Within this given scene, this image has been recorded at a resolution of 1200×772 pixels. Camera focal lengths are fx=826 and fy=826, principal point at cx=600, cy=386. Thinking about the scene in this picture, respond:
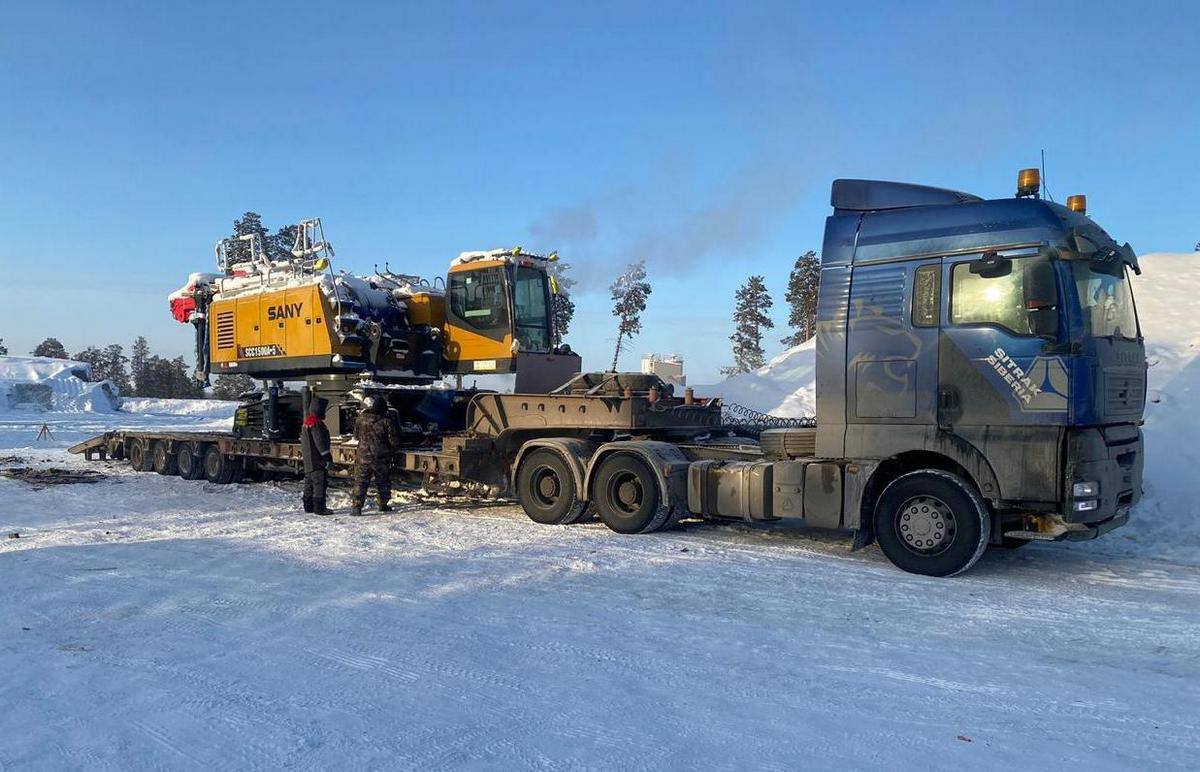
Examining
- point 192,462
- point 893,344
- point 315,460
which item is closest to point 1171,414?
point 893,344

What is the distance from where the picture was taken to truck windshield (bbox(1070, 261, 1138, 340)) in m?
6.94

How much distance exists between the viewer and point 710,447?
31.4ft

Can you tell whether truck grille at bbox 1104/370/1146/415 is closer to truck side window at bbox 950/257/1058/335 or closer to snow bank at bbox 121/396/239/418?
truck side window at bbox 950/257/1058/335

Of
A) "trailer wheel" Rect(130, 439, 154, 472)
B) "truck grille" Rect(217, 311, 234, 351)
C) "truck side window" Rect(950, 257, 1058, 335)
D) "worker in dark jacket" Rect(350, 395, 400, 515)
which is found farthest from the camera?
"trailer wheel" Rect(130, 439, 154, 472)

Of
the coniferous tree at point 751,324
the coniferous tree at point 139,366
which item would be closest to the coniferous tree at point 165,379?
the coniferous tree at point 139,366

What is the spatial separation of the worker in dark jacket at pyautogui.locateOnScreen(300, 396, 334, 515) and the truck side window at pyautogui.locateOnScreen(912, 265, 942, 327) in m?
7.84

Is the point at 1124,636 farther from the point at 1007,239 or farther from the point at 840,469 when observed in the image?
the point at 1007,239

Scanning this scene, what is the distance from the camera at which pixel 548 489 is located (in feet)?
34.0

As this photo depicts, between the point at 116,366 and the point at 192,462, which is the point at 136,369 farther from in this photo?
the point at 192,462

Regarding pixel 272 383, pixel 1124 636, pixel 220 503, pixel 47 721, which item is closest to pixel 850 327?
pixel 1124 636

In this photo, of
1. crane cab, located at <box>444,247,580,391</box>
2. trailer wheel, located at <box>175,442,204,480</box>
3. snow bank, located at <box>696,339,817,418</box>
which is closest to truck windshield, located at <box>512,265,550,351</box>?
crane cab, located at <box>444,247,580,391</box>

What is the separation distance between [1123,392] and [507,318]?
779 centimetres

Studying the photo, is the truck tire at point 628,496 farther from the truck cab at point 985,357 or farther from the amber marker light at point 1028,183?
the amber marker light at point 1028,183

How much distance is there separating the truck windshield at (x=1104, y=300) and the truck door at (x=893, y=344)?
3.72ft
